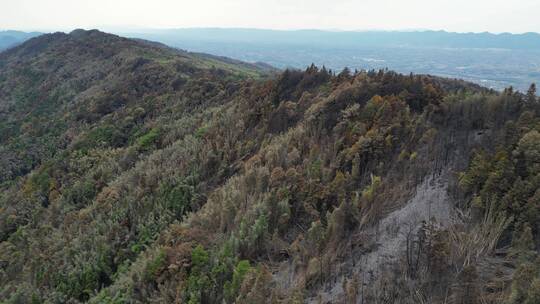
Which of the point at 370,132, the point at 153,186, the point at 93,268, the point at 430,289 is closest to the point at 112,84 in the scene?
the point at 153,186

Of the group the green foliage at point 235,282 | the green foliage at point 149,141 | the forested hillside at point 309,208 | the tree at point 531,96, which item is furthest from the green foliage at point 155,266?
the green foliage at point 149,141

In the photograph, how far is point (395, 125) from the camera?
9398 mm

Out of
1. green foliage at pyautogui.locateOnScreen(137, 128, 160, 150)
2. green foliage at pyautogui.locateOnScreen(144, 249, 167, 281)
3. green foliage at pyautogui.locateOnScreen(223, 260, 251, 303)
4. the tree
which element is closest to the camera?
Answer: green foliage at pyautogui.locateOnScreen(223, 260, 251, 303)

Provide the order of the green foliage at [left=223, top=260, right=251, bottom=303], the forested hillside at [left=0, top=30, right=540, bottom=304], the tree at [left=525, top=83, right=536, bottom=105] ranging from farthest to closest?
1. the tree at [left=525, top=83, right=536, bottom=105]
2. the green foliage at [left=223, top=260, right=251, bottom=303]
3. the forested hillside at [left=0, top=30, right=540, bottom=304]

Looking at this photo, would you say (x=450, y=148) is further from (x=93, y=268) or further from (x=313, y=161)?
(x=93, y=268)

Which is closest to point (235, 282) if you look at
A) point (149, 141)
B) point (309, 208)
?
point (309, 208)

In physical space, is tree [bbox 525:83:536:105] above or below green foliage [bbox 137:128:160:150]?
above

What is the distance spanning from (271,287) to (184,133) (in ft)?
40.8

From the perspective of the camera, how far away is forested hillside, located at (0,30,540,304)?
18.8ft

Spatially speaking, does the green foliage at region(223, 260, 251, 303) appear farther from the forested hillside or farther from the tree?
the tree

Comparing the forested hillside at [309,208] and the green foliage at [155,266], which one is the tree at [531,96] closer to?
the forested hillside at [309,208]

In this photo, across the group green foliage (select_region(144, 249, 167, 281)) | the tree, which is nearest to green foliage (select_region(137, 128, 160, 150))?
green foliage (select_region(144, 249, 167, 281))

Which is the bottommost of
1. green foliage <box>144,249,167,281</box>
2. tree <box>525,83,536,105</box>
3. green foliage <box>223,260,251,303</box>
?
green foliage <box>144,249,167,281</box>

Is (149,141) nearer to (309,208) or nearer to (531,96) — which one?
(309,208)
